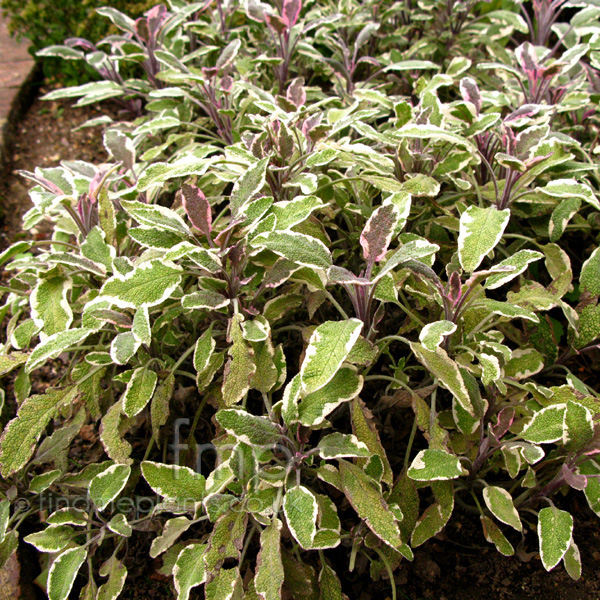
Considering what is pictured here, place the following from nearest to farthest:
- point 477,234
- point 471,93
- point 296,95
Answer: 1. point 477,234
2. point 471,93
3. point 296,95

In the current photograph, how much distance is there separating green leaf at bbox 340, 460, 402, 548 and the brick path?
2.55 meters

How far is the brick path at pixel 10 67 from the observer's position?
114 inches

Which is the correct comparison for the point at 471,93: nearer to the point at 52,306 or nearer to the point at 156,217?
the point at 156,217

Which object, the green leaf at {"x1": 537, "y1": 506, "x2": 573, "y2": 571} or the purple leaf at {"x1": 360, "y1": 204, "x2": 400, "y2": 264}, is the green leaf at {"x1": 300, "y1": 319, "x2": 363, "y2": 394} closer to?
the purple leaf at {"x1": 360, "y1": 204, "x2": 400, "y2": 264}

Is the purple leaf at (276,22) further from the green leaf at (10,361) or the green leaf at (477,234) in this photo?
the green leaf at (10,361)

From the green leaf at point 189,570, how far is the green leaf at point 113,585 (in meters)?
0.20

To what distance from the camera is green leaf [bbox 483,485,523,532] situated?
46.7 inches

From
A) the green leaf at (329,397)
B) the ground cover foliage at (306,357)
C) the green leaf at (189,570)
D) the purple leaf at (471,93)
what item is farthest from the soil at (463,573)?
the purple leaf at (471,93)

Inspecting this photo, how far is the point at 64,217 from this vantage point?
1.83 meters

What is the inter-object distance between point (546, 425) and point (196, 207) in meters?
0.91

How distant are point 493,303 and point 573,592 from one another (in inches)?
A: 29.1

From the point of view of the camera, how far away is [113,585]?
1265mm

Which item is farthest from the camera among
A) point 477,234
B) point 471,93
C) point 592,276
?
point 471,93

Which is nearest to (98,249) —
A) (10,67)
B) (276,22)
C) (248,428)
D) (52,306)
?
(52,306)
